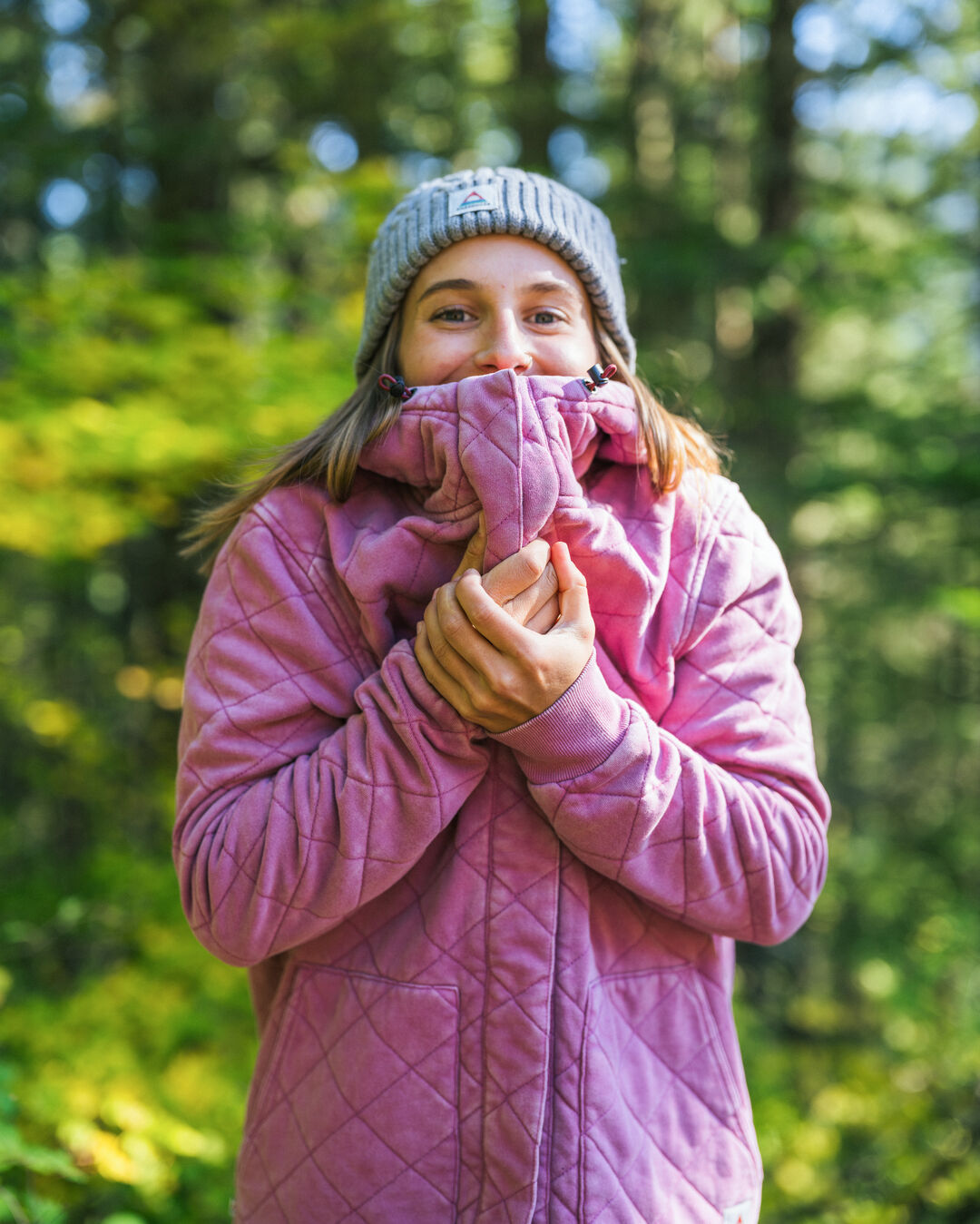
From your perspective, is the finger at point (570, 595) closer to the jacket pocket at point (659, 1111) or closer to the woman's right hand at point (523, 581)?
the woman's right hand at point (523, 581)

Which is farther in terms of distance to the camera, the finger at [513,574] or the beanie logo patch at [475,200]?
the beanie logo patch at [475,200]

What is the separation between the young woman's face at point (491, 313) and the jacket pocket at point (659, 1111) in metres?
0.99

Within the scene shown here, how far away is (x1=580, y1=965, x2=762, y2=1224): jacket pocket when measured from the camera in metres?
1.27

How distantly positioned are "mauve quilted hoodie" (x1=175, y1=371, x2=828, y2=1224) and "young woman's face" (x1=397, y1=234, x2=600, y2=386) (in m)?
0.15

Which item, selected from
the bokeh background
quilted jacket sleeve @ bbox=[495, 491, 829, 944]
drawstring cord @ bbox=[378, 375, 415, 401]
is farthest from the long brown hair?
the bokeh background

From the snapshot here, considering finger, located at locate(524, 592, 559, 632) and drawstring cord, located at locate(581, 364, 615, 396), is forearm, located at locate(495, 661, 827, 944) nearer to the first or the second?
finger, located at locate(524, 592, 559, 632)

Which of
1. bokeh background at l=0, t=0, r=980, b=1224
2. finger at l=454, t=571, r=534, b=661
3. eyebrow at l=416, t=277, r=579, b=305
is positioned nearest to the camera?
finger at l=454, t=571, r=534, b=661

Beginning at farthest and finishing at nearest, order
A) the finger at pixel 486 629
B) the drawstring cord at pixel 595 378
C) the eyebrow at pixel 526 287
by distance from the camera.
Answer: the eyebrow at pixel 526 287, the drawstring cord at pixel 595 378, the finger at pixel 486 629

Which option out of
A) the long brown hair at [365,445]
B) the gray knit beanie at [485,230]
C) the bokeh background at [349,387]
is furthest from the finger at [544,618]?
the bokeh background at [349,387]

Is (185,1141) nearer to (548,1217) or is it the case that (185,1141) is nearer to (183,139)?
(548,1217)

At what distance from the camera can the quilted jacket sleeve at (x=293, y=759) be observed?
1.25 m

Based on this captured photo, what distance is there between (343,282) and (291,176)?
1.21 m

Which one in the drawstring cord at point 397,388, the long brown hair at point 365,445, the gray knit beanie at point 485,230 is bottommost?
the long brown hair at point 365,445

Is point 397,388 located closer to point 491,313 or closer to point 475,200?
point 491,313
